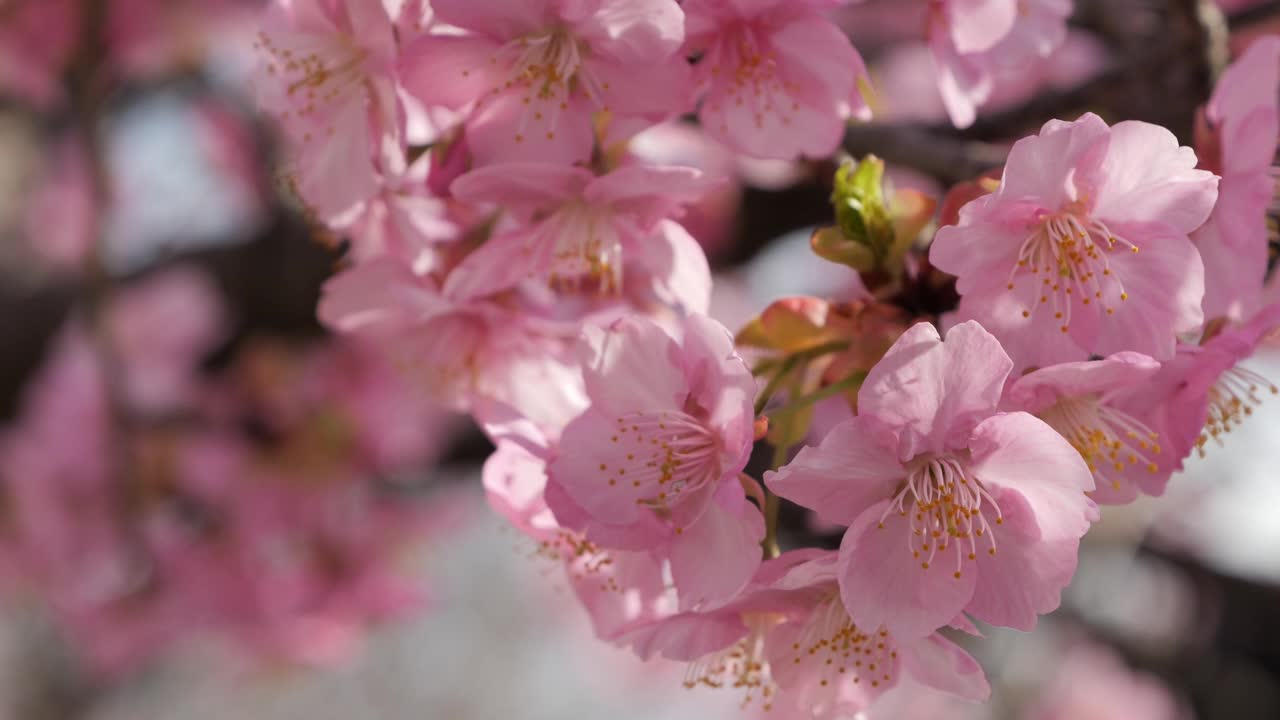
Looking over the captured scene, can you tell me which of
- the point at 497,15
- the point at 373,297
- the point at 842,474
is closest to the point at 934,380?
the point at 842,474

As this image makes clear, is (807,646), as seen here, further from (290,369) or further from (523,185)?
(290,369)

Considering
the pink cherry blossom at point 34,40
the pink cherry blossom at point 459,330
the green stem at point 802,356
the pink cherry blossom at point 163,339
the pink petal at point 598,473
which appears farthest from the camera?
the pink cherry blossom at point 34,40

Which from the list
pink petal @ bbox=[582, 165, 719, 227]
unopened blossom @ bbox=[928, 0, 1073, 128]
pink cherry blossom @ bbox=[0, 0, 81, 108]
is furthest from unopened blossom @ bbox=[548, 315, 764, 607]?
pink cherry blossom @ bbox=[0, 0, 81, 108]

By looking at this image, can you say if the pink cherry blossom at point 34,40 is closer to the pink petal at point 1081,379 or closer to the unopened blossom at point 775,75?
the unopened blossom at point 775,75

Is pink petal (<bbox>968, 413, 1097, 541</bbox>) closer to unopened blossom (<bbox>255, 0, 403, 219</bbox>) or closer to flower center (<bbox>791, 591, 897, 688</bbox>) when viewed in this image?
flower center (<bbox>791, 591, 897, 688</bbox>)

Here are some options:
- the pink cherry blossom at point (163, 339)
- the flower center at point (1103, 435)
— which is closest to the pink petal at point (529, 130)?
the flower center at point (1103, 435)

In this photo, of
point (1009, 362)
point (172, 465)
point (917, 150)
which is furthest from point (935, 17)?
point (172, 465)
